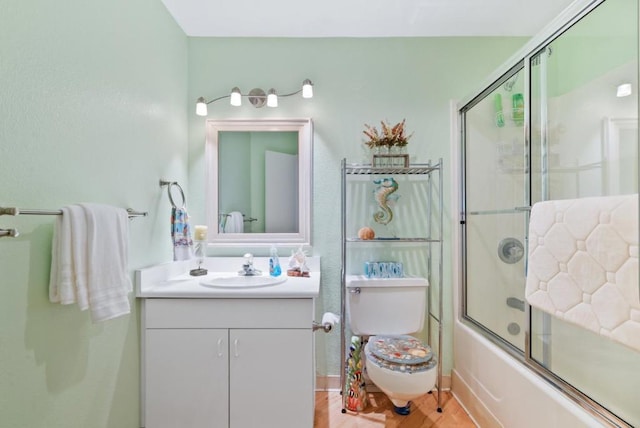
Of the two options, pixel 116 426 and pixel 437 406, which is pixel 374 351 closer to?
pixel 437 406

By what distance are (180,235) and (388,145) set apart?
1334 mm

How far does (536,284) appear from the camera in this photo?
119 cm

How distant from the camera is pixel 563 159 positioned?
4.89 ft

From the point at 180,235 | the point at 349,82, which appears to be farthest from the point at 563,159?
the point at 180,235

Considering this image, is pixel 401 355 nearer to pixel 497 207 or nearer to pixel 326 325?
pixel 326 325

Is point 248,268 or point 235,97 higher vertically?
point 235,97

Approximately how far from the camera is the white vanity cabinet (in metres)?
1.52

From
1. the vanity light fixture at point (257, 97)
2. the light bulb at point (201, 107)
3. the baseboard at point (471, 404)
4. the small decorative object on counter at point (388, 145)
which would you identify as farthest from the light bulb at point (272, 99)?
the baseboard at point (471, 404)

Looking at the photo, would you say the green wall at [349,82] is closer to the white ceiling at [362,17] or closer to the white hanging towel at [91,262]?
the white ceiling at [362,17]

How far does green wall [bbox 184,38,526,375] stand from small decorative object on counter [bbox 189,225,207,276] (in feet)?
0.29

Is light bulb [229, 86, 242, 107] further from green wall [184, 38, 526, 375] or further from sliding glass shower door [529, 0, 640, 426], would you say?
sliding glass shower door [529, 0, 640, 426]

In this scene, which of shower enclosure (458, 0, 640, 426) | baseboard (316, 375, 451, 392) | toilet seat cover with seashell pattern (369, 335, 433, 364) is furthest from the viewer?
baseboard (316, 375, 451, 392)

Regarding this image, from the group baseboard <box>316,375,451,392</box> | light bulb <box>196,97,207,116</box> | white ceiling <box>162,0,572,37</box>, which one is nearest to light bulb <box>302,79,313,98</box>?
white ceiling <box>162,0,572,37</box>

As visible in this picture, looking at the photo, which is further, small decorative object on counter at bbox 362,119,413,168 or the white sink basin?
small decorative object on counter at bbox 362,119,413,168
